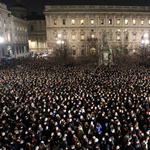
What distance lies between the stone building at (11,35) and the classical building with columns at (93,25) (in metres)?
11.5

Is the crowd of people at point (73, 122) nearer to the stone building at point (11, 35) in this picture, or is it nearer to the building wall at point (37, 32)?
the stone building at point (11, 35)

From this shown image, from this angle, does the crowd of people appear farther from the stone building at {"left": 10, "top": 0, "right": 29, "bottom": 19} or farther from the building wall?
the stone building at {"left": 10, "top": 0, "right": 29, "bottom": 19}

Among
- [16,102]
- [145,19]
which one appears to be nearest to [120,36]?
[145,19]

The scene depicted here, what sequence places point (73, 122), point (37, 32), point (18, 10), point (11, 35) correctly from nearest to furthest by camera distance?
point (73, 122) < point (11, 35) < point (37, 32) < point (18, 10)

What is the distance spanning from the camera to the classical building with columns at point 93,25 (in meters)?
50.1

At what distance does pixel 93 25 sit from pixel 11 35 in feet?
86.5

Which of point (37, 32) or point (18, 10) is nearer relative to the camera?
point (37, 32)

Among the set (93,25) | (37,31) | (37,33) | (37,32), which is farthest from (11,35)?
(93,25)

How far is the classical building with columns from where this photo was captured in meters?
50.1

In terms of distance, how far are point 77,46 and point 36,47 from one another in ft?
79.5

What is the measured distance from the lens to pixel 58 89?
49.8 ft

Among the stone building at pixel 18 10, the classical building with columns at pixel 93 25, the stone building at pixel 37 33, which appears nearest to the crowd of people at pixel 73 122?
the classical building with columns at pixel 93 25

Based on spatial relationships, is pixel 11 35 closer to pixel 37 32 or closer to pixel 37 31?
pixel 37 32

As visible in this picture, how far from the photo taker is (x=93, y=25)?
5166 centimetres
